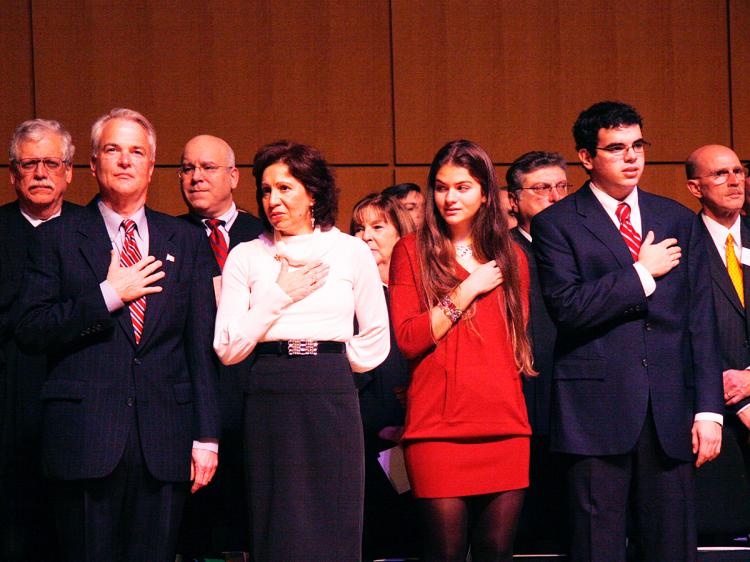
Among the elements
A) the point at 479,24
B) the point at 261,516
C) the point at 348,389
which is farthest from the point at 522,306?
the point at 479,24

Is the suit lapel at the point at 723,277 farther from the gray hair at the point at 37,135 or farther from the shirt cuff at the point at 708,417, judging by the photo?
the gray hair at the point at 37,135

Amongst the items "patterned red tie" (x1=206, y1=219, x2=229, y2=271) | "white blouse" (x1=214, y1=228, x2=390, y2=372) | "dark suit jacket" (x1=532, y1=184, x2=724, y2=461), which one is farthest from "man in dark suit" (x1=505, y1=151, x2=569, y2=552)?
"patterned red tie" (x1=206, y1=219, x2=229, y2=271)

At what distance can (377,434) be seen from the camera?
3549 millimetres

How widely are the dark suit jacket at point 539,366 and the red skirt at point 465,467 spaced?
638 mm

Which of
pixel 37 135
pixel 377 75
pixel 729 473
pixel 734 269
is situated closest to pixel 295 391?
pixel 37 135

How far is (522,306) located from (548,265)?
0.54 ft

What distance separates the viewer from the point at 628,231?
293 cm

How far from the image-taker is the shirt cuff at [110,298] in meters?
2.49

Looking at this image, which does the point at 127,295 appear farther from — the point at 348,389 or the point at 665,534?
the point at 665,534

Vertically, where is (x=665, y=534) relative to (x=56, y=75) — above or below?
below

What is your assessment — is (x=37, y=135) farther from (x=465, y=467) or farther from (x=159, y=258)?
(x=465, y=467)

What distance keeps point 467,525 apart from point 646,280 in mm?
842

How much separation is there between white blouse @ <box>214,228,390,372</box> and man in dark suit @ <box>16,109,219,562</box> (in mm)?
106

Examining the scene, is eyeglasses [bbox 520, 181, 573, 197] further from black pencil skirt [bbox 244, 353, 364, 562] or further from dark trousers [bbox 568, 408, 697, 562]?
black pencil skirt [bbox 244, 353, 364, 562]
